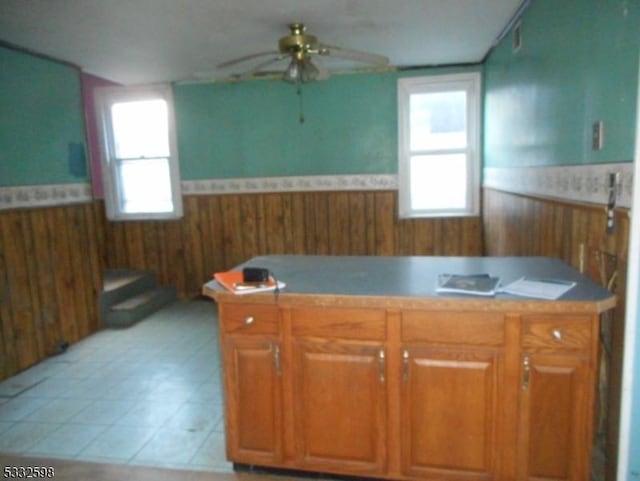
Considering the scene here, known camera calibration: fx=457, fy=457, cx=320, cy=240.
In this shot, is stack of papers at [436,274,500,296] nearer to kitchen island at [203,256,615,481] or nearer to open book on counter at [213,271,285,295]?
kitchen island at [203,256,615,481]

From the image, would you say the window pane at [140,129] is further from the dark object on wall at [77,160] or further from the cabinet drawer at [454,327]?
the cabinet drawer at [454,327]

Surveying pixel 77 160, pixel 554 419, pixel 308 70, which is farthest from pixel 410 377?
pixel 77 160

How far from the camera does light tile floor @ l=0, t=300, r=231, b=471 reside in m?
2.33

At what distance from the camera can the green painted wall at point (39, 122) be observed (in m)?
3.39

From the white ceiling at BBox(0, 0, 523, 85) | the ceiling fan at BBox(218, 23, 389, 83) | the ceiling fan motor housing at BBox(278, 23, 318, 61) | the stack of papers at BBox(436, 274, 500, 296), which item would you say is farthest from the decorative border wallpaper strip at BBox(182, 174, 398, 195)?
the stack of papers at BBox(436, 274, 500, 296)

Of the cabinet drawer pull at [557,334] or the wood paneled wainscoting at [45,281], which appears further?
the wood paneled wainscoting at [45,281]

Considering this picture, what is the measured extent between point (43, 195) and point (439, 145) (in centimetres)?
360

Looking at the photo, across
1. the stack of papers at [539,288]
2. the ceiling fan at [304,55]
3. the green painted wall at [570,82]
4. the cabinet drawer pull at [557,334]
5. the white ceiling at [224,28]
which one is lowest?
the cabinet drawer pull at [557,334]

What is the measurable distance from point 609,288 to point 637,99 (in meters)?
0.71

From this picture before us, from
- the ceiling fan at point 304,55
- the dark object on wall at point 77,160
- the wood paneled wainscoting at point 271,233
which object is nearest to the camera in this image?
the ceiling fan at point 304,55

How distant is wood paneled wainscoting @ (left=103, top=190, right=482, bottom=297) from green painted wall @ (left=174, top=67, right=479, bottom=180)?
11.6 inches

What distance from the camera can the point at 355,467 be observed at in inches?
75.0

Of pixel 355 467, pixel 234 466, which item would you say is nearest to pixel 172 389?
pixel 234 466

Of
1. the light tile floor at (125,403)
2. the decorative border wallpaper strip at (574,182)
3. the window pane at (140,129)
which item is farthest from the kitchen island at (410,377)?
the window pane at (140,129)
